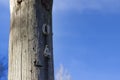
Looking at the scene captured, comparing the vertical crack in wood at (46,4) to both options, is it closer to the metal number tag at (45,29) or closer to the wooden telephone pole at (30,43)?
the wooden telephone pole at (30,43)

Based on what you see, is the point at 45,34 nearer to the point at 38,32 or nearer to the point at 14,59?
the point at 38,32

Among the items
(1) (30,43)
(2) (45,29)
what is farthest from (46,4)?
(1) (30,43)

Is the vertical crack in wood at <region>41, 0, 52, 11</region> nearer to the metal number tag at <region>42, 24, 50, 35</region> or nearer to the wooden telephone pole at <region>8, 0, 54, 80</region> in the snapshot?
the wooden telephone pole at <region>8, 0, 54, 80</region>

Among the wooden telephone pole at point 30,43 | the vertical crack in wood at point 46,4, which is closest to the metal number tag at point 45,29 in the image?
the wooden telephone pole at point 30,43

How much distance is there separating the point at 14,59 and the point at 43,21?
0.30 meters

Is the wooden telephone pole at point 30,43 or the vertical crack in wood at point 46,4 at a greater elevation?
the vertical crack in wood at point 46,4

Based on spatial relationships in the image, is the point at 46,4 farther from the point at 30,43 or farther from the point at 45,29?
the point at 30,43

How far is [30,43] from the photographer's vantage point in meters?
2.10

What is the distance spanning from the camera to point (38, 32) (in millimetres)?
2121

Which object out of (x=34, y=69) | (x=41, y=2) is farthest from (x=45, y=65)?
(x=41, y=2)

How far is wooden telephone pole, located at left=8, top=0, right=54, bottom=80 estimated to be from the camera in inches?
81.5

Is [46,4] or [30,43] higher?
[46,4]

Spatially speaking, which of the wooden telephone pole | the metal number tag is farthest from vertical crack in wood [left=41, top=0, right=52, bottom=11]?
the metal number tag

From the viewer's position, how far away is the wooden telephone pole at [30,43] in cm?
207
